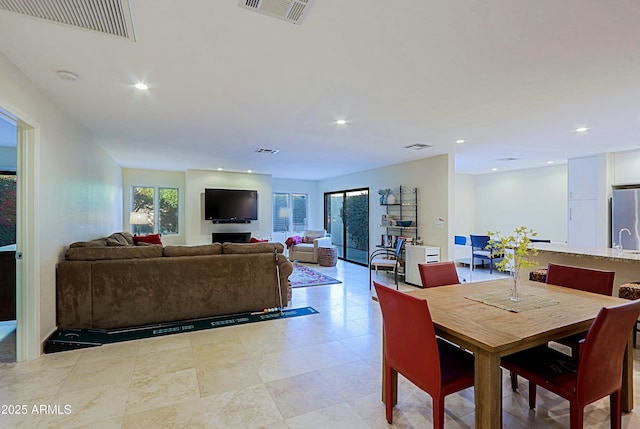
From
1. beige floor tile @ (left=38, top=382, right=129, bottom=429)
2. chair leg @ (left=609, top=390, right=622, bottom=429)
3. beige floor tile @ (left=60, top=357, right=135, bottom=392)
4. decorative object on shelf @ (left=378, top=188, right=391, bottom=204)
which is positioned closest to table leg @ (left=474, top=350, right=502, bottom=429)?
chair leg @ (left=609, top=390, right=622, bottom=429)

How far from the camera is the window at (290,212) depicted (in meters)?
9.89

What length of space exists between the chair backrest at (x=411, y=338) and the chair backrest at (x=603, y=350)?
2.46ft

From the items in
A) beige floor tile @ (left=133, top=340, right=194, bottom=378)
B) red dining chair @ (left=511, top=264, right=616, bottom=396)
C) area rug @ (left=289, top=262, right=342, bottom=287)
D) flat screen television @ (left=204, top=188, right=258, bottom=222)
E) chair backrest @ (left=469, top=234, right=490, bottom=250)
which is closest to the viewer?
red dining chair @ (left=511, top=264, right=616, bottom=396)

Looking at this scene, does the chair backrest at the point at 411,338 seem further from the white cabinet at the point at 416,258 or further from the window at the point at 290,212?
the window at the point at 290,212

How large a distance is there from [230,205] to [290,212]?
2129 mm

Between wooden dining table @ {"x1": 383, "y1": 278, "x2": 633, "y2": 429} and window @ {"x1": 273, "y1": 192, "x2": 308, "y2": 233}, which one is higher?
window @ {"x1": 273, "y1": 192, "x2": 308, "y2": 233}

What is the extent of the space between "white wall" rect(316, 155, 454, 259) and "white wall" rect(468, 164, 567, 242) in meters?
3.21

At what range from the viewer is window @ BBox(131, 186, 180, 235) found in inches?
317

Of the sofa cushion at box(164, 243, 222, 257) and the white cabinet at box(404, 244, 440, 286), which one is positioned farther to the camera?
the white cabinet at box(404, 244, 440, 286)

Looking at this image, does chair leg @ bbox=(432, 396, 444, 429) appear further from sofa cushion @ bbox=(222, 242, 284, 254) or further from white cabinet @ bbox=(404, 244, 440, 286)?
white cabinet @ bbox=(404, 244, 440, 286)

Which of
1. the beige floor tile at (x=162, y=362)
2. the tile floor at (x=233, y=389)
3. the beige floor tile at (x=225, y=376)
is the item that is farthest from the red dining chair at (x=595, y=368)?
the beige floor tile at (x=162, y=362)

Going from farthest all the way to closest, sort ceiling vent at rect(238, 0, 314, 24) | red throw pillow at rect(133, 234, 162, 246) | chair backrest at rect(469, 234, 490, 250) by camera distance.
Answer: chair backrest at rect(469, 234, 490, 250)
red throw pillow at rect(133, 234, 162, 246)
ceiling vent at rect(238, 0, 314, 24)

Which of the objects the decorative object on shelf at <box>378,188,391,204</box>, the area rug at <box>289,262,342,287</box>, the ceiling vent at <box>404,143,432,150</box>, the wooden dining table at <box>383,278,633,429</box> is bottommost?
the area rug at <box>289,262,342,287</box>

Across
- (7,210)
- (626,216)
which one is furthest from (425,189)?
(7,210)
